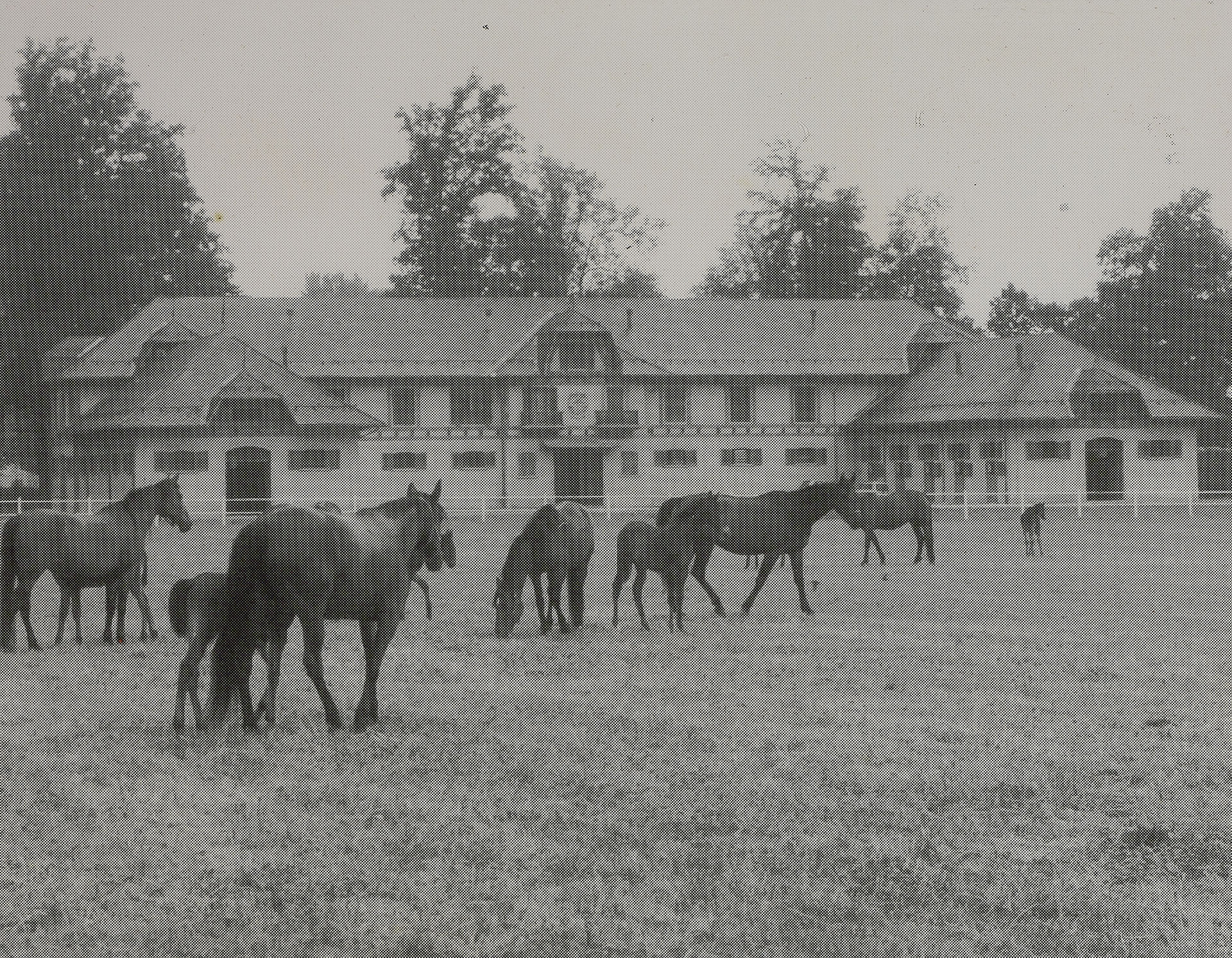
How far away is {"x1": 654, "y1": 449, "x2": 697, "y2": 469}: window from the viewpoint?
57.6 m

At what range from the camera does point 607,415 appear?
57.1 m

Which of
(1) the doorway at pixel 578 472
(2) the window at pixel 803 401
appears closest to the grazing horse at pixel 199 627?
(1) the doorway at pixel 578 472

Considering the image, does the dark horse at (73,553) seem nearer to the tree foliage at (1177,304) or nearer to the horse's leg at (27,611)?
the horse's leg at (27,611)

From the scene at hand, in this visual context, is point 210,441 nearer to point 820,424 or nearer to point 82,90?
point 82,90

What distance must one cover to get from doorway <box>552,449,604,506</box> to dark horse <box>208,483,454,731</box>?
46.6 metres

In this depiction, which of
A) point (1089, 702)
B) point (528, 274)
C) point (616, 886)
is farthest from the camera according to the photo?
point (528, 274)

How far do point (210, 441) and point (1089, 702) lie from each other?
42090mm

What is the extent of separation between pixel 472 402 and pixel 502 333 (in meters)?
3.43

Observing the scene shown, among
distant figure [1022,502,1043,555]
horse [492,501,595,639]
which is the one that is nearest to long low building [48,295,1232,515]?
distant figure [1022,502,1043,555]

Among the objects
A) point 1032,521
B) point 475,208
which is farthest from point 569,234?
point 1032,521

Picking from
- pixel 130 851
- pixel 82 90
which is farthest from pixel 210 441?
pixel 130 851

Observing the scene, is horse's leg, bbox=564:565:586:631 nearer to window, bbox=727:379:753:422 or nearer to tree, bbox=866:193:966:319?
window, bbox=727:379:753:422

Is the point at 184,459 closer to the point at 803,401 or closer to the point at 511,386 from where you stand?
the point at 511,386

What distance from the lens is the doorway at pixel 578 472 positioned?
187 feet
